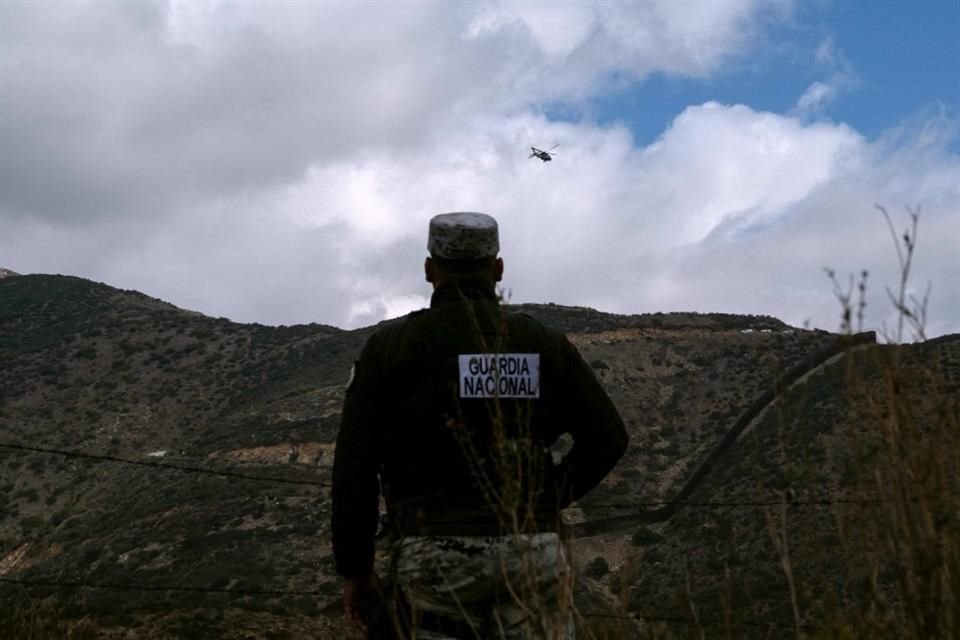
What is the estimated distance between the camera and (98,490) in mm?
38250

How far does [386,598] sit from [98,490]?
37.5 metres

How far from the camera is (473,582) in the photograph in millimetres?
3035

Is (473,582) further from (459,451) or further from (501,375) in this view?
(501,375)

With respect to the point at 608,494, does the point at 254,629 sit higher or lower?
lower

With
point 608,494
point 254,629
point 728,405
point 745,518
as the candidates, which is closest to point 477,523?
point 254,629

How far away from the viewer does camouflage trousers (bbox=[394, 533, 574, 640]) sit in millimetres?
3008

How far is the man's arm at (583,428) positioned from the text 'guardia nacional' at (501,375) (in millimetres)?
123

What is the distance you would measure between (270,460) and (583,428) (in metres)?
31.6

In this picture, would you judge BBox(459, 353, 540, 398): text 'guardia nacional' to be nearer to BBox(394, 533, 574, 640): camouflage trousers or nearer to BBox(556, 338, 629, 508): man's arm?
BBox(556, 338, 629, 508): man's arm

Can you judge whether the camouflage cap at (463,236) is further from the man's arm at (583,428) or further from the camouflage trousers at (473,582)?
the camouflage trousers at (473,582)

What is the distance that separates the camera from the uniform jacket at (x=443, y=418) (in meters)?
3.10

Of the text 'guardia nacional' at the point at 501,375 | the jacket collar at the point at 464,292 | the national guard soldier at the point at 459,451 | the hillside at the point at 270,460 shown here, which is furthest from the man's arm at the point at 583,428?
the hillside at the point at 270,460

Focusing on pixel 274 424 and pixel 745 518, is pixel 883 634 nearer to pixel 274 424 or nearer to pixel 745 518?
pixel 745 518

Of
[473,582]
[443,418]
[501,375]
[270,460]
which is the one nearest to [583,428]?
[501,375]
